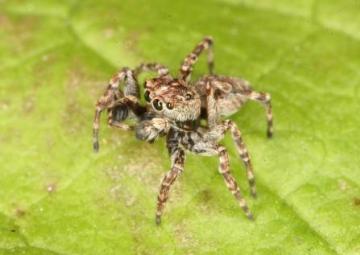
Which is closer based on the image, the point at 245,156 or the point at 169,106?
the point at 245,156

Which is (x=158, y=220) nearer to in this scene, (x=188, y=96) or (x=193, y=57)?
(x=188, y=96)

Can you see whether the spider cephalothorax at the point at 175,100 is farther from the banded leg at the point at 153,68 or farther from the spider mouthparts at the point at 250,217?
the spider mouthparts at the point at 250,217

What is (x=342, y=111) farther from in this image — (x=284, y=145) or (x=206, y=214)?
(x=206, y=214)

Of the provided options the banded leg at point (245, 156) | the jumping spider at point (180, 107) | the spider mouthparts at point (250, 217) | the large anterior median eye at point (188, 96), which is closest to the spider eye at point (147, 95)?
the jumping spider at point (180, 107)

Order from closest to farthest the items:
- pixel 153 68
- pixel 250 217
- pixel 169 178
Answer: pixel 250 217
pixel 169 178
pixel 153 68

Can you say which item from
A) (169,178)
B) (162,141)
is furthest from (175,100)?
(169,178)

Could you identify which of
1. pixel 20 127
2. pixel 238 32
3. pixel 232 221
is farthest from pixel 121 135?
pixel 238 32
